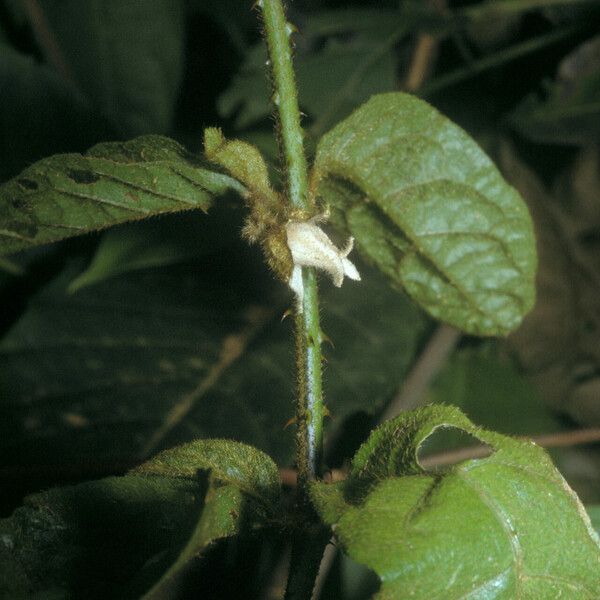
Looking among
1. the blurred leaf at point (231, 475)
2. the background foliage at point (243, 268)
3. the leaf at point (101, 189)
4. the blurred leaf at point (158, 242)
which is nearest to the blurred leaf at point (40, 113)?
the background foliage at point (243, 268)

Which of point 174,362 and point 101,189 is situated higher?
point 101,189

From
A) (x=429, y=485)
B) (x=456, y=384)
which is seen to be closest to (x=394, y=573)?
(x=429, y=485)

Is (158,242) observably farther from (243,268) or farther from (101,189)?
(101,189)

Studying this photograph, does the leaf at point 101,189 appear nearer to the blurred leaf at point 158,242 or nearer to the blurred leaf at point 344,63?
the blurred leaf at point 158,242

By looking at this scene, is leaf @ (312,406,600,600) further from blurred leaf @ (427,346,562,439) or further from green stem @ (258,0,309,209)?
blurred leaf @ (427,346,562,439)

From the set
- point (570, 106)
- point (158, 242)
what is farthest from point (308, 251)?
point (570, 106)

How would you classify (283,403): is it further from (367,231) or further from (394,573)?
(394,573)
